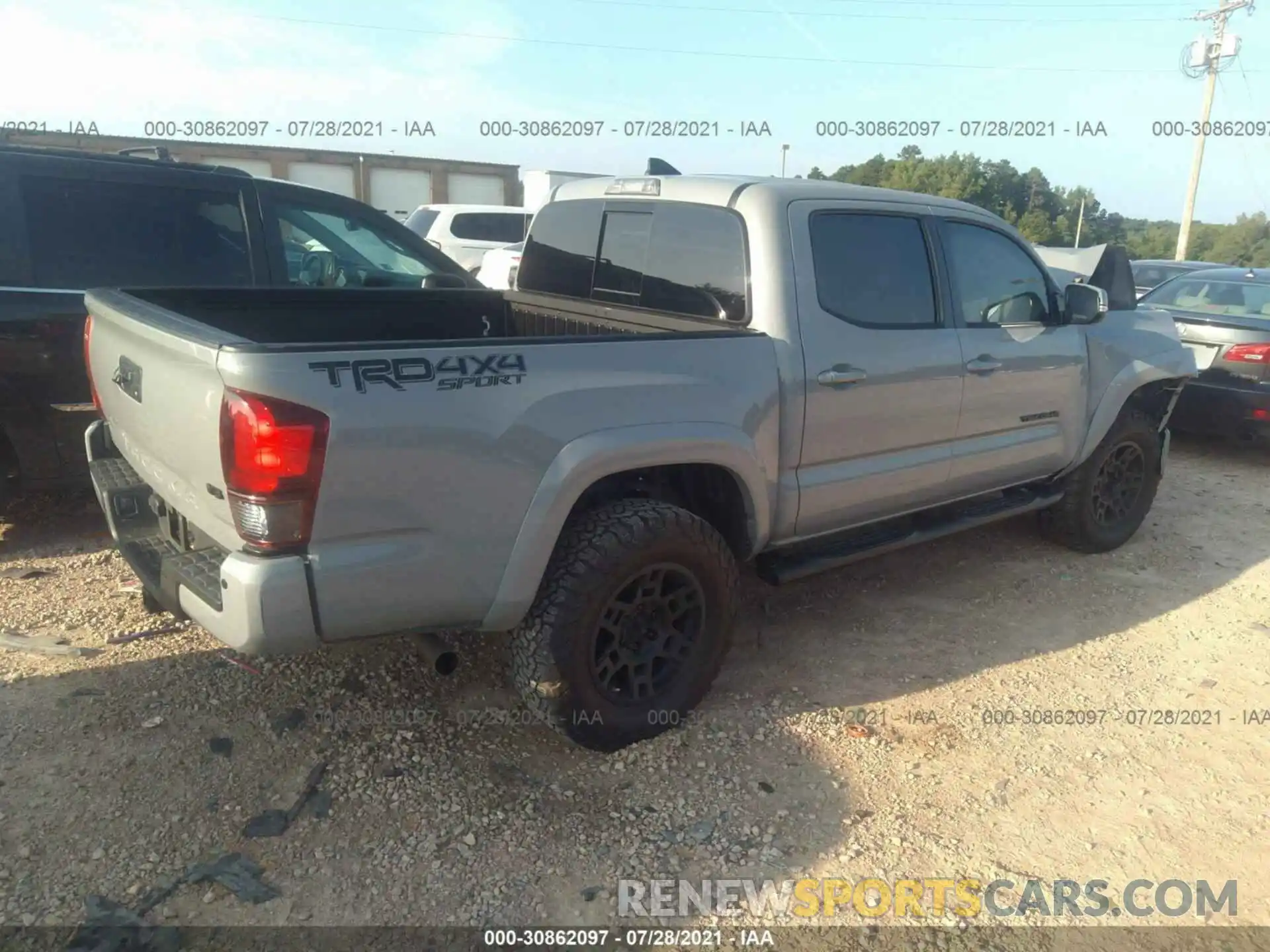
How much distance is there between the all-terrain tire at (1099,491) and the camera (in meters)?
4.86

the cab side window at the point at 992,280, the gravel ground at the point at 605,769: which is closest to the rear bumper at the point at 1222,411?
the gravel ground at the point at 605,769

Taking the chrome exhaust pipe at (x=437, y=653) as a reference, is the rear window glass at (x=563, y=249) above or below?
above

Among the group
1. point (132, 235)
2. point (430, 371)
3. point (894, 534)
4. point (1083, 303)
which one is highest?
point (132, 235)

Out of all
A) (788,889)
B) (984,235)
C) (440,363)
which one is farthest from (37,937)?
(984,235)

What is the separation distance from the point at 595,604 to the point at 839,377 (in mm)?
1267

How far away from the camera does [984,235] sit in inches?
164

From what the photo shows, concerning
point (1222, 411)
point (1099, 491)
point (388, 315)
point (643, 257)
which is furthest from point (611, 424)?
point (1222, 411)

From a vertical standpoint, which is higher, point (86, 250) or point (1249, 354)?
point (86, 250)

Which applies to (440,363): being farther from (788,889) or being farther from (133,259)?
(133,259)

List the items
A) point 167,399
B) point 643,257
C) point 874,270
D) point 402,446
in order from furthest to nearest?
point 643,257 → point 874,270 → point 167,399 → point 402,446

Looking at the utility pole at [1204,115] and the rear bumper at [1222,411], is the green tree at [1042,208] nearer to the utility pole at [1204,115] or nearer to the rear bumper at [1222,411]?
the utility pole at [1204,115]

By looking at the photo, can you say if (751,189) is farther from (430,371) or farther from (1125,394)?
(1125,394)

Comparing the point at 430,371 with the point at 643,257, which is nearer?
the point at 430,371

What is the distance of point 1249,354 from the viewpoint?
6.78m
